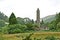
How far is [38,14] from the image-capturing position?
3883 inches

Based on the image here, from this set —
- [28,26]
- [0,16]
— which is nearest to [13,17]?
[28,26]

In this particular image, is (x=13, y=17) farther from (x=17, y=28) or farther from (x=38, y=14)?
(x=38, y=14)

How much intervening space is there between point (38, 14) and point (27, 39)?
289ft

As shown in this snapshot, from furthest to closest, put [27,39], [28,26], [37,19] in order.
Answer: [37,19] → [28,26] → [27,39]

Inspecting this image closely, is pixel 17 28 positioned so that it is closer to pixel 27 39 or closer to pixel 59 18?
pixel 59 18

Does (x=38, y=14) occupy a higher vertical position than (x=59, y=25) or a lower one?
higher

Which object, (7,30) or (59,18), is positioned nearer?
(7,30)

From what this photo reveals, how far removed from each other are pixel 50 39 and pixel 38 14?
2971 inches

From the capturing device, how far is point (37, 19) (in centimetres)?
9694

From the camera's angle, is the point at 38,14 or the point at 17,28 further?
the point at 38,14

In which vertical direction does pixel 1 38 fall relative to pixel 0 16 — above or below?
below

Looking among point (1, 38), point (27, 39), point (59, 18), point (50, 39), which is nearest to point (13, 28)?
point (59, 18)

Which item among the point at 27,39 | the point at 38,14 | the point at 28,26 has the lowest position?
the point at 27,39

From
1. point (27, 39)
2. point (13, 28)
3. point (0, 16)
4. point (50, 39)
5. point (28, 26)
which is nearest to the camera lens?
point (27, 39)
